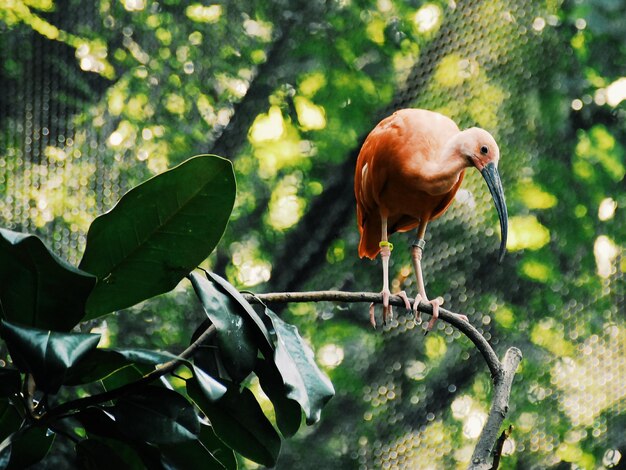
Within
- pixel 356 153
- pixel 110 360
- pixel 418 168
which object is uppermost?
pixel 110 360

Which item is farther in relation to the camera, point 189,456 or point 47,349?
point 189,456

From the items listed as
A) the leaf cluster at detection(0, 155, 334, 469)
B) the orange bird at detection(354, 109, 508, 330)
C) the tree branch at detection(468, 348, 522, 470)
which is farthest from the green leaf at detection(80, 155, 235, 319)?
the orange bird at detection(354, 109, 508, 330)

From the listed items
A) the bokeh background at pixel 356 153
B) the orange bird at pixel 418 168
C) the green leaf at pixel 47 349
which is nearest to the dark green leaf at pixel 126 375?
the green leaf at pixel 47 349

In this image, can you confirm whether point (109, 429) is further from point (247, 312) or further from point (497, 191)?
point (497, 191)

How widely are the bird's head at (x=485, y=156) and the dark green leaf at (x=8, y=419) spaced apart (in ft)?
4.07

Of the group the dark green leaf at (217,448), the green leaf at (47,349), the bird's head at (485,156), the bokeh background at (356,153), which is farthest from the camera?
the bokeh background at (356,153)

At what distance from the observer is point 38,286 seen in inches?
38.0

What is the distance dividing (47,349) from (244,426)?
37 cm

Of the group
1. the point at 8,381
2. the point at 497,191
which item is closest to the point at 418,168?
the point at 497,191

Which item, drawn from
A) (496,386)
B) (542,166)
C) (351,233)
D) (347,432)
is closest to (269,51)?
(351,233)

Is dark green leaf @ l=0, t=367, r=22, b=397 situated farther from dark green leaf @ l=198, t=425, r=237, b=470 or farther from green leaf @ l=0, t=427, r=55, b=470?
dark green leaf @ l=198, t=425, r=237, b=470

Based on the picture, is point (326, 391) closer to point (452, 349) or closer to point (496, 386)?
point (496, 386)

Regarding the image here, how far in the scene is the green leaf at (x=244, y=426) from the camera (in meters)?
1.16

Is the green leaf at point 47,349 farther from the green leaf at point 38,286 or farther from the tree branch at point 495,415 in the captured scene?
the tree branch at point 495,415
